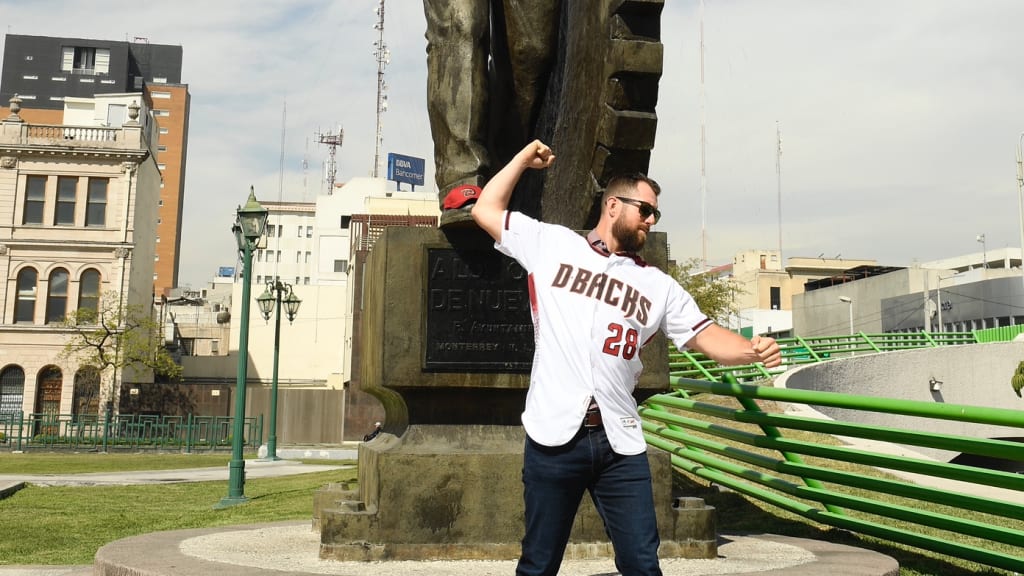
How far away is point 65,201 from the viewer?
147ft

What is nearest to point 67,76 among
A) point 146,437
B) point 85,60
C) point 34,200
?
point 85,60

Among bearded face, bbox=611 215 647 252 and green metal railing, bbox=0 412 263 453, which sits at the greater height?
bearded face, bbox=611 215 647 252

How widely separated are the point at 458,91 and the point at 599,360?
244cm

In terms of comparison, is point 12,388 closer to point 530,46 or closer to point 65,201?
point 65,201

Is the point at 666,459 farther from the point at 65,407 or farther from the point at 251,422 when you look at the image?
the point at 65,407

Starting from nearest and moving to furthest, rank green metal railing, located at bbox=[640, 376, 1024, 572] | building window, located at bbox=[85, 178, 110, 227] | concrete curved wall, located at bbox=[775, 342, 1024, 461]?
green metal railing, located at bbox=[640, 376, 1024, 572] → concrete curved wall, located at bbox=[775, 342, 1024, 461] → building window, located at bbox=[85, 178, 110, 227]

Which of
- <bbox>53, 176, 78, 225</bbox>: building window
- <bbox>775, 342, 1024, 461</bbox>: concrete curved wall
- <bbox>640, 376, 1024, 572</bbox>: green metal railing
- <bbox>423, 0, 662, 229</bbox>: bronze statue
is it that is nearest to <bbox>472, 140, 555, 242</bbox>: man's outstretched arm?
<bbox>423, 0, 662, 229</bbox>: bronze statue

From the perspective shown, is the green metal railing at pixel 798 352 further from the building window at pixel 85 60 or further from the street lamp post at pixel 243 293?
the building window at pixel 85 60

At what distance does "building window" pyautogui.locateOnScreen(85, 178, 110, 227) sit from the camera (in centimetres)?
4516

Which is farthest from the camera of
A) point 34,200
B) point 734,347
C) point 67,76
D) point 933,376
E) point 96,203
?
point 67,76

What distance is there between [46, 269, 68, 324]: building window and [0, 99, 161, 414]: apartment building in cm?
5

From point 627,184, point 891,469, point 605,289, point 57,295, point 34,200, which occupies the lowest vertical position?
point 891,469

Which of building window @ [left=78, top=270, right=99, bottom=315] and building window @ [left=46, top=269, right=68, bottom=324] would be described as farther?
building window @ [left=78, top=270, right=99, bottom=315]

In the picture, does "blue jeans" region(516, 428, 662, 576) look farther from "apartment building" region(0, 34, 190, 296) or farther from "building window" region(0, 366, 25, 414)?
"apartment building" region(0, 34, 190, 296)
